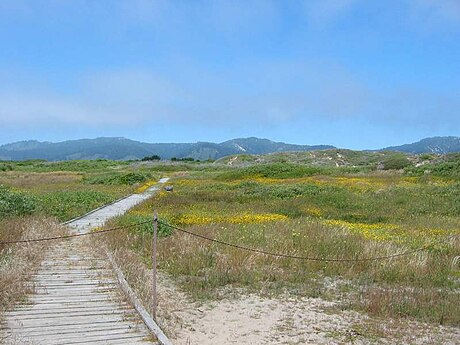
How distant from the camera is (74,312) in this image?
7.93 metres

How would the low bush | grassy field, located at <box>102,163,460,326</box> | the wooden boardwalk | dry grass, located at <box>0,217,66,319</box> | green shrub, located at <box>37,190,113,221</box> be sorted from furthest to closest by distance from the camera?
1. green shrub, located at <box>37,190,113,221</box>
2. the low bush
3. grassy field, located at <box>102,163,460,326</box>
4. dry grass, located at <box>0,217,66,319</box>
5. the wooden boardwalk

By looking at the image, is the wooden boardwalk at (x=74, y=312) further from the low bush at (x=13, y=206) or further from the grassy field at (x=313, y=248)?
the low bush at (x=13, y=206)

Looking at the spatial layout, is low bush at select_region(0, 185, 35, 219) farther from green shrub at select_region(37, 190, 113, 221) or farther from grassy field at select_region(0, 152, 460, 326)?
green shrub at select_region(37, 190, 113, 221)

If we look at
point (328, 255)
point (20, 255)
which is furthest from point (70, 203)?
point (328, 255)

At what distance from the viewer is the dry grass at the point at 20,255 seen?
27.5ft

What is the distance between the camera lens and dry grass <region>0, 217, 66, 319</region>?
Result: 838 cm

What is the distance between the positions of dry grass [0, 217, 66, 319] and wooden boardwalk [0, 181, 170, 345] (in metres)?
0.21

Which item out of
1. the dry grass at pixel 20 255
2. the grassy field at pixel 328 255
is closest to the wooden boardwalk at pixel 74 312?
the dry grass at pixel 20 255

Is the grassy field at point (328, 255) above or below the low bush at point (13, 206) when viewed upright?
below

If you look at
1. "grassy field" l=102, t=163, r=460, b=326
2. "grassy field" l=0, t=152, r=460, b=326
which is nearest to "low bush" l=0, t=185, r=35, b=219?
"grassy field" l=0, t=152, r=460, b=326

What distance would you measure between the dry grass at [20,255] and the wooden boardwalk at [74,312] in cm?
21

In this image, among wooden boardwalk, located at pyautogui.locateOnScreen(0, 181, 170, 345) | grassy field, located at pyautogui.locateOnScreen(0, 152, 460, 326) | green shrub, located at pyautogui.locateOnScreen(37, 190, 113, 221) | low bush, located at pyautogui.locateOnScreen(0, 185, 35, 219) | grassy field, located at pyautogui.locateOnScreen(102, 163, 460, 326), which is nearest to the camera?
wooden boardwalk, located at pyautogui.locateOnScreen(0, 181, 170, 345)

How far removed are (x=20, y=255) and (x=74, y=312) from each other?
137 inches

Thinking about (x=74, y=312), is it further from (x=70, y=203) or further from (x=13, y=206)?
(x=70, y=203)
